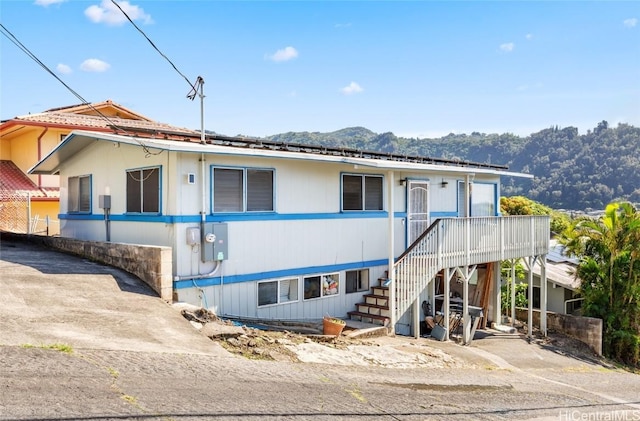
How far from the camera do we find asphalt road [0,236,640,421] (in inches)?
220

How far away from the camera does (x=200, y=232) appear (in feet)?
37.3

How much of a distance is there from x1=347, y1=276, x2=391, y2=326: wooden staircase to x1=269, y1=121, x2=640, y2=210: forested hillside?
179 feet

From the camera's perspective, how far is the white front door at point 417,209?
628 inches

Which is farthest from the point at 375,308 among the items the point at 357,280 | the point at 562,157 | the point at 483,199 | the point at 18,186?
the point at 562,157

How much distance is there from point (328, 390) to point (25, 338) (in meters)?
4.04

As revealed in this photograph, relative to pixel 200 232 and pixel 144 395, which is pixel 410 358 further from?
pixel 144 395

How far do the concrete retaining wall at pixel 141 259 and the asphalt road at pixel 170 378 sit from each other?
9.3 inches

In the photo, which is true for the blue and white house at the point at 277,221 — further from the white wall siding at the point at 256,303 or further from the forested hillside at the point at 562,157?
the forested hillside at the point at 562,157

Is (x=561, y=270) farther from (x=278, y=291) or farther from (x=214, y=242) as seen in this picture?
(x=214, y=242)

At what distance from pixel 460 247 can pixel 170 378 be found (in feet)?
33.0

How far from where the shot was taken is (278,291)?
42.2ft

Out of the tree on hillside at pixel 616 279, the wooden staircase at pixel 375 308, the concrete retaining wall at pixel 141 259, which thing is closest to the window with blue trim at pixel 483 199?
the tree on hillside at pixel 616 279

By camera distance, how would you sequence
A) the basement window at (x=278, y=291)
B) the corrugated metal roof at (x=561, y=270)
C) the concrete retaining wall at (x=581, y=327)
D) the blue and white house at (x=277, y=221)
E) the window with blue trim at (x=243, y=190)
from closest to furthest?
1. the blue and white house at (x=277, y=221)
2. the window with blue trim at (x=243, y=190)
3. the basement window at (x=278, y=291)
4. the concrete retaining wall at (x=581, y=327)
5. the corrugated metal roof at (x=561, y=270)

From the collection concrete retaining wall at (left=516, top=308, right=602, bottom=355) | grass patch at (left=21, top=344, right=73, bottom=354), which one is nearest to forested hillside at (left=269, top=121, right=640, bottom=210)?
concrete retaining wall at (left=516, top=308, right=602, bottom=355)
